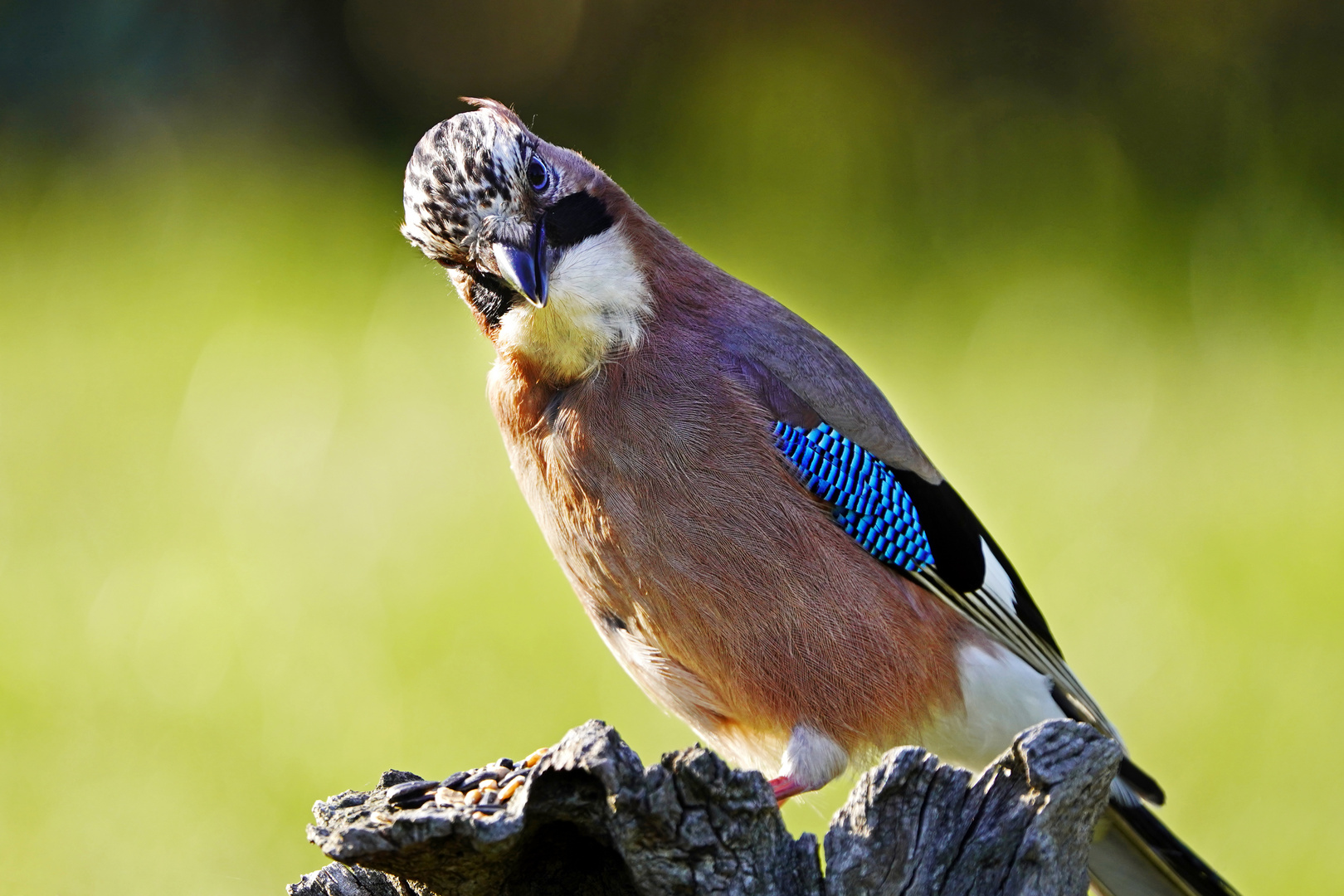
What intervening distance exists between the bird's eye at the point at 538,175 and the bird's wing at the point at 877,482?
0.52m

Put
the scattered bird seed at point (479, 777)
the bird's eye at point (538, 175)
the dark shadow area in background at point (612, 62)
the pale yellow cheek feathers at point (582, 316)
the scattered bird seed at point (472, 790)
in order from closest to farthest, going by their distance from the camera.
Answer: the scattered bird seed at point (472, 790) → the scattered bird seed at point (479, 777) → the bird's eye at point (538, 175) → the pale yellow cheek feathers at point (582, 316) → the dark shadow area in background at point (612, 62)

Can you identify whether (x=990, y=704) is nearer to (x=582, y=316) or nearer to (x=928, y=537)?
(x=928, y=537)

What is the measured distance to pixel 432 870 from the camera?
6.62 ft

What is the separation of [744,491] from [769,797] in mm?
958

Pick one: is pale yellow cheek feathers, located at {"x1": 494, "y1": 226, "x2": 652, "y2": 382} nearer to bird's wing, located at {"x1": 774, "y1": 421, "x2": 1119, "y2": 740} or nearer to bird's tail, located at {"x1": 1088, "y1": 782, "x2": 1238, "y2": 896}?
bird's wing, located at {"x1": 774, "y1": 421, "x2": 1119, "y2": 740}

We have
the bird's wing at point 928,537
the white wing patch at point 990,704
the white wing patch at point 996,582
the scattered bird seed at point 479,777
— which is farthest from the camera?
the white wing patch at point 996,582

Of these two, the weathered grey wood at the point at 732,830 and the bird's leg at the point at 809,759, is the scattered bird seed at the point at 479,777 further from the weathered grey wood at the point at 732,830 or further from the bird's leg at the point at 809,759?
the bird's leg at the point at 809,759

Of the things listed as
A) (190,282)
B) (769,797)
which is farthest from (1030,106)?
(769,797)

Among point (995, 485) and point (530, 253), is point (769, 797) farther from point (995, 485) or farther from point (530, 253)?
point (995, 485)

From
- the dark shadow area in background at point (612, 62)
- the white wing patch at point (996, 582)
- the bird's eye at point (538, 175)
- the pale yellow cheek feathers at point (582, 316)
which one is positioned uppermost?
the dark shadow area in background at point (612, 62)

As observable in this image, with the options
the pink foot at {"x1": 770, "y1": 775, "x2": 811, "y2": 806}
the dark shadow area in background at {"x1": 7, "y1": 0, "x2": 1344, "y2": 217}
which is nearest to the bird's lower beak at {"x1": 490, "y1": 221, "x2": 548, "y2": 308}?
the pink foot at {"x1": 770, "y1": 775, "x2": 811, "y2": 806}

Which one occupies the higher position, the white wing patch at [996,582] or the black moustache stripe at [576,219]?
the black moustache stripe at [576,219]

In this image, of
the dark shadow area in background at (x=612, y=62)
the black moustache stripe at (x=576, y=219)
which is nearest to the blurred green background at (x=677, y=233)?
the dark shadow area in background at (x=612, y=62)

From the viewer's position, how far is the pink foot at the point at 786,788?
2840mm
